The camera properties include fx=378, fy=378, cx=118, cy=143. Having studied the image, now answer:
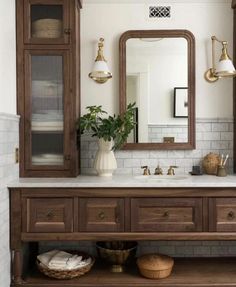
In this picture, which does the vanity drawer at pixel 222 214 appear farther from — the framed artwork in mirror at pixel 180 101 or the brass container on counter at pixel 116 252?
the framed artwork in mirror at pixel 180 101

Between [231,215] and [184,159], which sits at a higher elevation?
[184,159]

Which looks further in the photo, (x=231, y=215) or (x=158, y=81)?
(x=158, y=81)

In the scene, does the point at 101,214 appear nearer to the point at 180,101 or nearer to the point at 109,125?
the point at 109,125

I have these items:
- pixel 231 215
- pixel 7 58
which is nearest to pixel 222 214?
pixel 231 215

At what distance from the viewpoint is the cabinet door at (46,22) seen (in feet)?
9.75

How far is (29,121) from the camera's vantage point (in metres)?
2.99

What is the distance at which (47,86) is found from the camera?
119 inches

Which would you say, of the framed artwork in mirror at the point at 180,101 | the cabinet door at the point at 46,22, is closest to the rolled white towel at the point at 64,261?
the framed artwork in mirror at the point at 180,101

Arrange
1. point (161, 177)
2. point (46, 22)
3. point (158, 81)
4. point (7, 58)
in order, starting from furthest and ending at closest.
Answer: point (158, 81) → point (161, 177) → point (46, 22) → point (7, 58)

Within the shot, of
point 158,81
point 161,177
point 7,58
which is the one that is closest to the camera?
point 7,58

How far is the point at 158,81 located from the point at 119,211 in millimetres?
1207

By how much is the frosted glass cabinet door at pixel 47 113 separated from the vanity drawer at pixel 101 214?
1.55 ft

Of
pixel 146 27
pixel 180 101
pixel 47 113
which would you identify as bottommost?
pixel 47 113

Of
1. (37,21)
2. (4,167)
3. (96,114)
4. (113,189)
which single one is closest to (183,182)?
(113,189)
